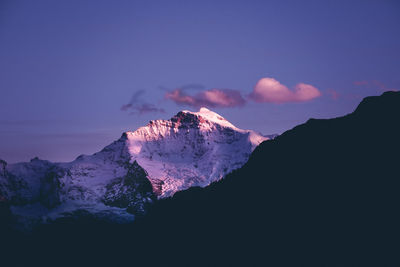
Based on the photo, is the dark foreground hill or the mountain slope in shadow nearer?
the dark foreground hill

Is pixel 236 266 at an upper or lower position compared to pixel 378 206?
lower

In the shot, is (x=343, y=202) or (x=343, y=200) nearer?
(x=343, y=202)

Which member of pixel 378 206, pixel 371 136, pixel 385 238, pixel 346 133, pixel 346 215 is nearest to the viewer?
pixel 385 238

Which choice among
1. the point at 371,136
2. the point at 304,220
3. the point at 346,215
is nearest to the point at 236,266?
the point at 304,220

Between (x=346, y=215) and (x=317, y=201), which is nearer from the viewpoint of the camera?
(x=346, y=215)

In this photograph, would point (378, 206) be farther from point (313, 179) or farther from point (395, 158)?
point (313, 179)

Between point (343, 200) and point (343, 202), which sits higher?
point (343, 200)

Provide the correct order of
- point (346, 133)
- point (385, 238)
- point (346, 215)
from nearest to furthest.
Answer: point (385, 238)
point (346, 215)
point (346, 133)

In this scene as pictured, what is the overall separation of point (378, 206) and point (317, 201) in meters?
29.1

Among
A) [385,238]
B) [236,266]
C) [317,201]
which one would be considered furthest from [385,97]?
[236,266]

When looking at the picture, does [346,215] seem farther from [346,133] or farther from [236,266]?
[236,266]

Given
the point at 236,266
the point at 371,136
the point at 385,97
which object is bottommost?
the point at 236,266

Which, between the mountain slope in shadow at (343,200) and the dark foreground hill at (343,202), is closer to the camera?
the dark foreground hill at (343,202)

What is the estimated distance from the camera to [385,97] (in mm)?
172250
